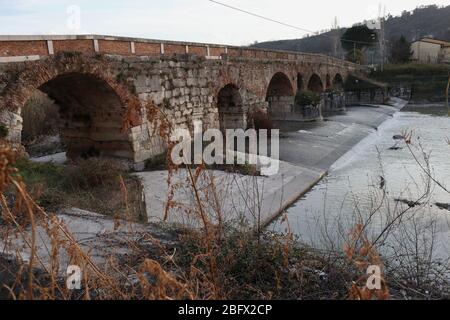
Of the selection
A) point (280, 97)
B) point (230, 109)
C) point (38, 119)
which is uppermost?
point (280, 97)

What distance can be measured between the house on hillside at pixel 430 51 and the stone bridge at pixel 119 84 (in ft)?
134

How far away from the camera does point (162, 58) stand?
451 inches

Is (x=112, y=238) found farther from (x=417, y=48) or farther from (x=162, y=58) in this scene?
(x=417, y=48)

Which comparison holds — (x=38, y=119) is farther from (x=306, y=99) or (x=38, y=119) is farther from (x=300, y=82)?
(x=300, y=82)

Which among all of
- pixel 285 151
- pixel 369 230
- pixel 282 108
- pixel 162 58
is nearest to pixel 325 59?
pixel 282 108

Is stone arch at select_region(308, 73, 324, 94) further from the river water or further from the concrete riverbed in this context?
the river water

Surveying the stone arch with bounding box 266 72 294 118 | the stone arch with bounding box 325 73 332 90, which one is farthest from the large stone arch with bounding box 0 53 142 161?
the stone arch with bounding box 325 73 332 90

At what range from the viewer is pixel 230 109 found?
1738cm

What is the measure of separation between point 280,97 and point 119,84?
16106mm

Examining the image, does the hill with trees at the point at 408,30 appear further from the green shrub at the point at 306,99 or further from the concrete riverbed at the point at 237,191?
the concrete riverbed at the point at 237,191

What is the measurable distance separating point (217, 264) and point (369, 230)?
4117mm

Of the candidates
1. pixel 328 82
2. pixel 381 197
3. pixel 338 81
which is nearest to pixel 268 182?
pixel 381 197

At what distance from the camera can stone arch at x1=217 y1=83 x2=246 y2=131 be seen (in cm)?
1709

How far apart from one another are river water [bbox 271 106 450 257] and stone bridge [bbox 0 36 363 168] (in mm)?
3160
